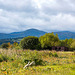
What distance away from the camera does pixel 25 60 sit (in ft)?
32.1

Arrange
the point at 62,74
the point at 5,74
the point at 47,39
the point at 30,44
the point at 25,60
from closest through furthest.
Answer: the point at 62,74 < the point at 5,74 < the point at 25,60 < the point at 30,44 < the point at 47,39

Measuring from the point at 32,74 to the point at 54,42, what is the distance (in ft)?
189

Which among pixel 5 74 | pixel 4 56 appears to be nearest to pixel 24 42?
pixel 4 56

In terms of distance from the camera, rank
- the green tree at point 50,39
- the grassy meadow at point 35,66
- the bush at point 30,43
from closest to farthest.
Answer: the grassy meadow at point 35,66
the bush at point 30,43
the green tree at point 50,39

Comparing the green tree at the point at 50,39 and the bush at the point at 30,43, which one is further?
the green tree at the point at 50,39

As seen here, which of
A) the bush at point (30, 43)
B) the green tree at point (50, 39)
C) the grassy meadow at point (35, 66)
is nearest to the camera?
the grassy meadow at point (35, 66)

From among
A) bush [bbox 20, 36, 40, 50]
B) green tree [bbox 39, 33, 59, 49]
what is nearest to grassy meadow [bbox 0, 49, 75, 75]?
bush [bbox 20, 36, 40, 50]

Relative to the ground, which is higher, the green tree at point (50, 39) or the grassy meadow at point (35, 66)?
the green tree at point (50, 39)

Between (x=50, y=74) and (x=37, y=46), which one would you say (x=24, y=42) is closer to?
(x=37, y=46)

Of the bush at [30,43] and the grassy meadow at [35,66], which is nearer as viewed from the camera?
the grassy meadow at [35,66]

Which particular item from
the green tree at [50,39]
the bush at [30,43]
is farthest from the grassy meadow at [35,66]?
the green tree at [50,39]

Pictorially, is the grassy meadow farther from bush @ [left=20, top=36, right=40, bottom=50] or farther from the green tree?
the green tree

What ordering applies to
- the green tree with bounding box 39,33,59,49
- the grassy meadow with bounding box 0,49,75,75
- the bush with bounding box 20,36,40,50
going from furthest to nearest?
the green tree with bounding box 39,33,59,49 → the bush with bounding box 20,36,40,50 → the grassy meadow with bounding box 0,49,75,75

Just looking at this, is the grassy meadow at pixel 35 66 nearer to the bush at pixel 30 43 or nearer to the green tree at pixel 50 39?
the bush at pixel 30 43
